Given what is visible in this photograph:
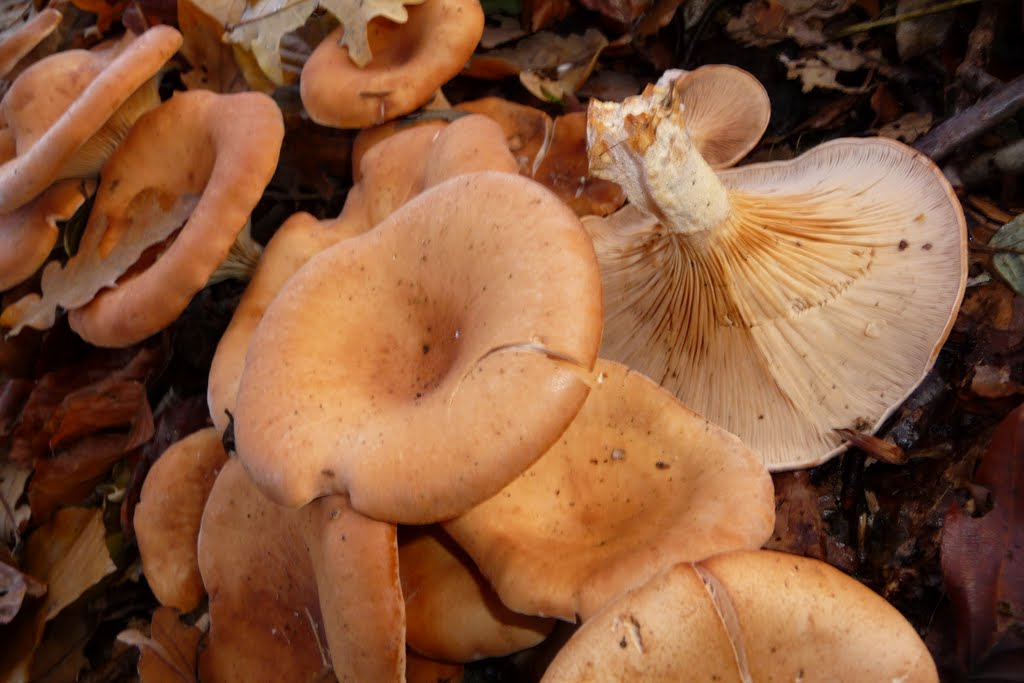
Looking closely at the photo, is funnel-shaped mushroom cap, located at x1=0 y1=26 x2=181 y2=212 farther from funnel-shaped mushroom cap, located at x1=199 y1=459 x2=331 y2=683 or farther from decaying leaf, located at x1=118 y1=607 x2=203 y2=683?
decaying leaf, located at x1=118 y1=607 x2=203 y2=683

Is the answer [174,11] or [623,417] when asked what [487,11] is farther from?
[623,417]

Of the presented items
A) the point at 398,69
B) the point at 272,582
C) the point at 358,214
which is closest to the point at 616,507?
the point at 272,582

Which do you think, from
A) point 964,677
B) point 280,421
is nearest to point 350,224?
point 280,421

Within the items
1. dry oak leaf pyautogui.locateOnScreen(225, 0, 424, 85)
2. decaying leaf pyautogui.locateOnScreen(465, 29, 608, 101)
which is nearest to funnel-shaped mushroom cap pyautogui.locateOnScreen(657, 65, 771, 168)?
decaying leaf pyautogui.locateOnScreen(465, 29, 608, 101)

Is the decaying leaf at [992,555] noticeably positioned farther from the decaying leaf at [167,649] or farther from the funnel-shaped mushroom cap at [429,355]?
the decaying leaf at [167,649]

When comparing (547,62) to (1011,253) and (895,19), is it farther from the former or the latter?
(1011,253)

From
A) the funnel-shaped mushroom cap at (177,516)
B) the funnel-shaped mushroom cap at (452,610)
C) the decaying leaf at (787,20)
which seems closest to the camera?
the funnel-shaped mushroom cap at (452,610)

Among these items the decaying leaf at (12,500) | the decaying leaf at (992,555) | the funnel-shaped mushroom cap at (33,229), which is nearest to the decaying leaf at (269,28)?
the funnel-shaped mushroom cap at (33,229)
